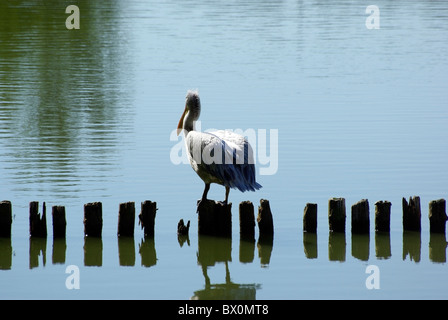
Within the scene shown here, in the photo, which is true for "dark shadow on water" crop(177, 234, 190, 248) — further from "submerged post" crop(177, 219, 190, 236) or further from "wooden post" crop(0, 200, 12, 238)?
"wooden post" crop(0, 200, 12, 238)

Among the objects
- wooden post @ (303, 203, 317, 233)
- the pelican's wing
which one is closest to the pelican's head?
the pelican's wing

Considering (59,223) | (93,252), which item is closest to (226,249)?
(93,252)

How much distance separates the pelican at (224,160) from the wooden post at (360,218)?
1216 millimetres

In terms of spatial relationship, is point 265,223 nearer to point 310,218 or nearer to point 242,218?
point 242,218

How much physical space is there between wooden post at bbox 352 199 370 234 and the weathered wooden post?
2.44 metres

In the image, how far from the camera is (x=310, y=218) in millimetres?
11688

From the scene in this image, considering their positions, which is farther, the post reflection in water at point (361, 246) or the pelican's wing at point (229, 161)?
the pelican's wing at point (229, 161)

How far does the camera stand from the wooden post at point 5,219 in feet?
36.2

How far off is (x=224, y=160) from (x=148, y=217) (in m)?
1.16

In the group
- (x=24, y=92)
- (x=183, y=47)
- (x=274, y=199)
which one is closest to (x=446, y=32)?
(x=183, y=47)

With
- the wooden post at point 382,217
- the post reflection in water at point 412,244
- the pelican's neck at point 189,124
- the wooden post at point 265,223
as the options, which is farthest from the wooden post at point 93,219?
the post reflection in water at point 412,244

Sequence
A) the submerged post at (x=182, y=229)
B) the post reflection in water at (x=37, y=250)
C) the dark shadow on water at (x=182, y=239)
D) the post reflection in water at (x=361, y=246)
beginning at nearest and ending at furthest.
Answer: the post reflection in water at (x=37, y=250) < the post reflection in water at (x=361, y=246) < the dark shadow on water at (x=182, y=239) < the submerged post at (x=182, y=229)

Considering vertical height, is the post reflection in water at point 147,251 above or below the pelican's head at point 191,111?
below

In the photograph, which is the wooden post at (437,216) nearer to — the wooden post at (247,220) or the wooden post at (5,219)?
the wooden post at (247,220)
